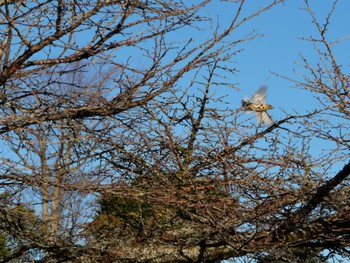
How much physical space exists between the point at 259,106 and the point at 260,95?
0.64 ft

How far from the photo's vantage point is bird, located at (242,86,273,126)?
667 centimetres

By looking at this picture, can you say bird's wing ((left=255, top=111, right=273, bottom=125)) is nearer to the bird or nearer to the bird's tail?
the bird

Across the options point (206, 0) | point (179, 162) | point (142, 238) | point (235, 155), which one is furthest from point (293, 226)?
point (206, 0)

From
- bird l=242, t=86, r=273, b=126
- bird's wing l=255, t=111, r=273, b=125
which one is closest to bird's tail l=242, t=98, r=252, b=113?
bird l=242, t=86, r=273, b=126

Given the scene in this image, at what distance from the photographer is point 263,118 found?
6828mm

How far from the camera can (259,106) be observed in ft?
21.9

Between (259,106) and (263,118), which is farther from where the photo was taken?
(263,118)

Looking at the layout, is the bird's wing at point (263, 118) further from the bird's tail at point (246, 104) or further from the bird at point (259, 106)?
the bird's tail at point (246, 104)

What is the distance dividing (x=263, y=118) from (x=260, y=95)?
0.26 meters

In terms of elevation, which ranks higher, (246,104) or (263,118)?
(246,104)

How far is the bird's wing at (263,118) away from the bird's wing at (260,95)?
14 centimetres

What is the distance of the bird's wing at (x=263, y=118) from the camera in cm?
674

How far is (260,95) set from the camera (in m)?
6.81

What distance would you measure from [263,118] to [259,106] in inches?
8.4
